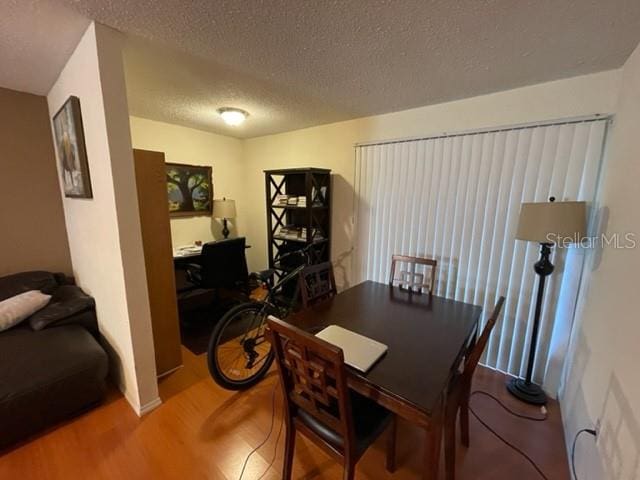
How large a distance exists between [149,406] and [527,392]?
2683 millimetres

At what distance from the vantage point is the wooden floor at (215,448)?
56.7 inches

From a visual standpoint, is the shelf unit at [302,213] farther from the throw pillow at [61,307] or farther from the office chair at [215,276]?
the throw pillow at [61,307]

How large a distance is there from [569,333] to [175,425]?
2.76m

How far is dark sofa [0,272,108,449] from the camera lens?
Answer: 1.52m

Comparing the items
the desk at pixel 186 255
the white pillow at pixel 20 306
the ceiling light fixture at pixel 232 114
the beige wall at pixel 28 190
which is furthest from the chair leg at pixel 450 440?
the beige wall at pixel 28 190

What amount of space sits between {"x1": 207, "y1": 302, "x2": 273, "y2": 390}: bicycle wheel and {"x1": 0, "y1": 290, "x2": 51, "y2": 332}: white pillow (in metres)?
1.40

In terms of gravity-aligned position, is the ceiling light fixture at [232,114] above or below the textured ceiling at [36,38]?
below

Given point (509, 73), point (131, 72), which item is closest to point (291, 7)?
point (131, 72)

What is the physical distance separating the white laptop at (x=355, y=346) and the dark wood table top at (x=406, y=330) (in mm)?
30

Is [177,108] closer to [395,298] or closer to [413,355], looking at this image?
[395,298]

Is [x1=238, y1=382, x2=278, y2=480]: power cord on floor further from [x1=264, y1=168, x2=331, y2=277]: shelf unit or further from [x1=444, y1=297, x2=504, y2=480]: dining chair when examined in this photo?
[x1=264, y1=168, x2=331, y2=277]: shelf unit

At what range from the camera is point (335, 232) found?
319cm

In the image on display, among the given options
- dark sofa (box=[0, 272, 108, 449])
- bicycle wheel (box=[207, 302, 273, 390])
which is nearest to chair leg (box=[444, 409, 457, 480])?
bicycle wheel (box=[207, 302, 273, 390])

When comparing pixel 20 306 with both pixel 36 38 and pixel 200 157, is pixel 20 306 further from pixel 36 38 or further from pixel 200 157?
pixel 200 157
